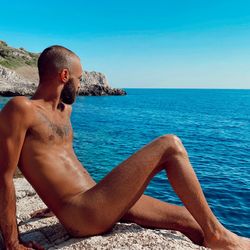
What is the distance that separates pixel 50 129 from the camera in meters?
3.96

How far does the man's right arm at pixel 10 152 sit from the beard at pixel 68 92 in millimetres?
589

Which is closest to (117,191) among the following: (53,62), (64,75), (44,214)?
(64,75)

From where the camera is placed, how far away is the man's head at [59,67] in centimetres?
403

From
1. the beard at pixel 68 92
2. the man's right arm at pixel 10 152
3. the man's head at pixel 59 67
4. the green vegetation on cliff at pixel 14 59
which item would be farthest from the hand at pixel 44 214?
the green vegetation on cliff at pixel 14 59

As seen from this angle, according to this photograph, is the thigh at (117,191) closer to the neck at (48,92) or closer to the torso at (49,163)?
the torso at (49,163)

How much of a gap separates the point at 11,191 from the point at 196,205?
1.92m

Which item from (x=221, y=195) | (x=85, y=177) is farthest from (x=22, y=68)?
(x=85, y=177)

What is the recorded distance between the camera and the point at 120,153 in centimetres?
2677

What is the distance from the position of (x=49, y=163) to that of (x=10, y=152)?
1.56ft

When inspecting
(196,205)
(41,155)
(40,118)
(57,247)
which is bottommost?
(57,247)

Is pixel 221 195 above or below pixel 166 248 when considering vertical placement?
below

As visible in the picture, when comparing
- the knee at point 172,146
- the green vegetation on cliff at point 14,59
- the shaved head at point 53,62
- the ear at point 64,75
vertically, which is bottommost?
the knee at point 172,146

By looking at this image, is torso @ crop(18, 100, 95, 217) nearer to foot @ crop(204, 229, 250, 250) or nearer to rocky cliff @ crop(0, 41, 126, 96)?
foot @ crop(204, 229, 250, 250)

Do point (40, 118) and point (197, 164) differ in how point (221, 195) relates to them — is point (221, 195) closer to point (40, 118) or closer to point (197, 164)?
point (197, 164)
